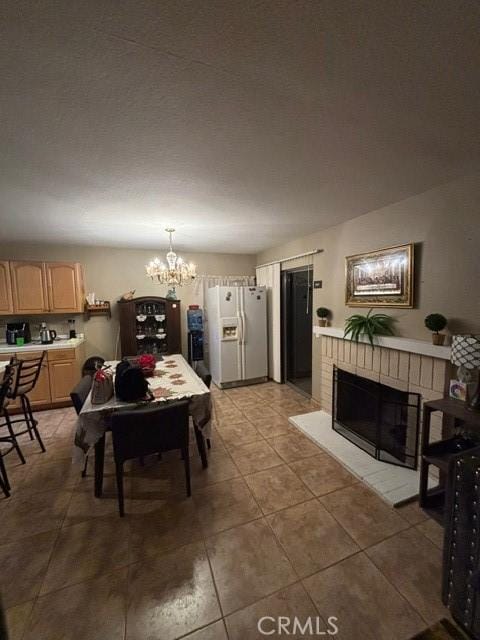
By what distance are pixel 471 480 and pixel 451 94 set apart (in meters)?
1.74

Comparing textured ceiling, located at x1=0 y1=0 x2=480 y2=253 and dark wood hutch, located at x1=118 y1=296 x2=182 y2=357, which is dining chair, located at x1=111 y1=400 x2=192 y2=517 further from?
dark wood hutch, located at x1=118 y1=296 x2=182 y2=357

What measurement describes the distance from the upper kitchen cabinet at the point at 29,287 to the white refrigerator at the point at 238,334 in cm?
248

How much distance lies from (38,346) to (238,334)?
2897mm

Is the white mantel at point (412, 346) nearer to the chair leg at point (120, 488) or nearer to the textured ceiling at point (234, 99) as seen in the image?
the textured ceiling at point (234, 99)

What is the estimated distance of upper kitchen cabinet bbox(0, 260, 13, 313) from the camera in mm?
3652

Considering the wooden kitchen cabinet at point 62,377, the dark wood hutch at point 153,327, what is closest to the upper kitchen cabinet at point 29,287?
the wooden kitchen cabinet at point 62,377

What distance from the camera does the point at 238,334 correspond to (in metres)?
Result: 4.46

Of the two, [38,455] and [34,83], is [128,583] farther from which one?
[34,83]

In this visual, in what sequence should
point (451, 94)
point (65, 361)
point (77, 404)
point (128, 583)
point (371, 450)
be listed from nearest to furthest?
point (451, 94), point (128, 583), point (77, 404), point (371, 450), point (65, 361)

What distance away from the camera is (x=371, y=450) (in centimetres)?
257

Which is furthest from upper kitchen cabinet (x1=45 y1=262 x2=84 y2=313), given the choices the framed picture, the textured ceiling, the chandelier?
the framed picture

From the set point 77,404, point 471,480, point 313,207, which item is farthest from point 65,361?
point 471,480

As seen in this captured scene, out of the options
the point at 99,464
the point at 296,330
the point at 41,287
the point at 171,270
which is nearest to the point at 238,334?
the point at 296,330

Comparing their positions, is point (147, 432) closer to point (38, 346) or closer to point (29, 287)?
point (38, 346)
